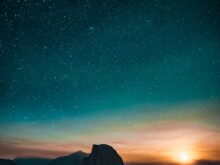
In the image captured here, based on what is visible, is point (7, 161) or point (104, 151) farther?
point (7, 161)

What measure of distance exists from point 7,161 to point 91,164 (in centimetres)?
5035

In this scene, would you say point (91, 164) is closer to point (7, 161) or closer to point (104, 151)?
point (104, 151)

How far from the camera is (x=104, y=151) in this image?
117 m

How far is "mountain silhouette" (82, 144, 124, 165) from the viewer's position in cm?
11474

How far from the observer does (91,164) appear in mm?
117375

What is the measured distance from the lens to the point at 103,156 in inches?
4557

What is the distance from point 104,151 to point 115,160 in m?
6.41

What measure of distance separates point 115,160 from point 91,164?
1124 cm

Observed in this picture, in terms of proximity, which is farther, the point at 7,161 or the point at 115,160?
the point at 7,161

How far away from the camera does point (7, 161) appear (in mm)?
136750

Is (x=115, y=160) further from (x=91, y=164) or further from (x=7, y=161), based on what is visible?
(x=7, y=161)

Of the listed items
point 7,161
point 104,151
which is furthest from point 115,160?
point 7,161

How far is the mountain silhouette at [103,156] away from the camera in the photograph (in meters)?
115
